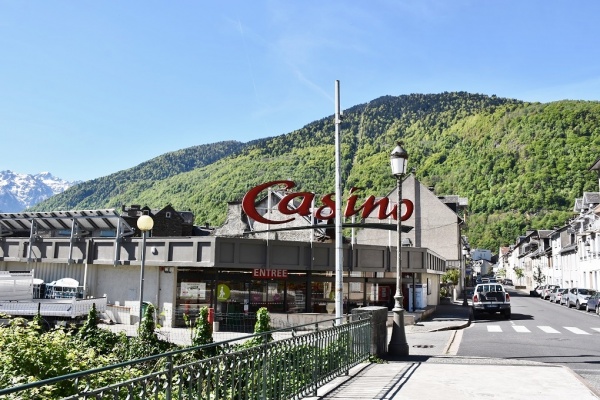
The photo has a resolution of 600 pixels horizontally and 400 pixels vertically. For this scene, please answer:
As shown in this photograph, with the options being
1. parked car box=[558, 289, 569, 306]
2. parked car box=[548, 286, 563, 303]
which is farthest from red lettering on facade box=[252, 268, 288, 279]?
parked car box=[548, 286, 563, 303]

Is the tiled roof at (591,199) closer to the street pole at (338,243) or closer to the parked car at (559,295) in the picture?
the parked car at (559,295)

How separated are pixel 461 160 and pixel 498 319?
128940mm

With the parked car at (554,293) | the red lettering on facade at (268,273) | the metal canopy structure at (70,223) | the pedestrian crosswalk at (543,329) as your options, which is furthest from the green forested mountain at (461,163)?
the pedestrian crosswalk at (543,329)

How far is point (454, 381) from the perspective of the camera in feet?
34.8

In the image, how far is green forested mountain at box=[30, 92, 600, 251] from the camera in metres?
127

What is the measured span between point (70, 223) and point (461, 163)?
134 meters

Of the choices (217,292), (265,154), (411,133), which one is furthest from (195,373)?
(411,133)

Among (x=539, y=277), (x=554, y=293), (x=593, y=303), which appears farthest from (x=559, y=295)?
(x=539, y=277)

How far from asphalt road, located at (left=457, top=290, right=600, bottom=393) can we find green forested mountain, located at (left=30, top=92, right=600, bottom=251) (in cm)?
8009

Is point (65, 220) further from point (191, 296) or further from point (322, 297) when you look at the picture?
point (322, 297)

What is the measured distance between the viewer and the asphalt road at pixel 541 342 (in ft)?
47.5

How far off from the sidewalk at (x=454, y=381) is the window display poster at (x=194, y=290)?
1409 centimetres

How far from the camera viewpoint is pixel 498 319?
1195 inches

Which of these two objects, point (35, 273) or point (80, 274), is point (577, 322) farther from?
point (35, 273)
